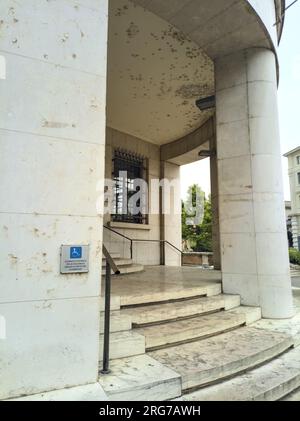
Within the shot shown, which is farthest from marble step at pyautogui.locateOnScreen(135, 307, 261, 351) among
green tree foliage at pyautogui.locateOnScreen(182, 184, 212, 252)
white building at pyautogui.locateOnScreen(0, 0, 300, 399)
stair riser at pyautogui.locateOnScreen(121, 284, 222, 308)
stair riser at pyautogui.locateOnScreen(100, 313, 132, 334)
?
green tree foliage at pyautogui.locateOnScreen(182, 184, 212, 252)

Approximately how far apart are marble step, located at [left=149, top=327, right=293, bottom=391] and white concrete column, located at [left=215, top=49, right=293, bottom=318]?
35.9 inches

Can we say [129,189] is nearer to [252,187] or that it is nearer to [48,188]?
[252,187]

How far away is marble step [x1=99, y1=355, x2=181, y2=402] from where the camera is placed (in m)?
1.91

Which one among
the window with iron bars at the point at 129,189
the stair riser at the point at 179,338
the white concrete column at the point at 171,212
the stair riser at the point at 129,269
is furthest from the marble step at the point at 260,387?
the white concrete column at the point at 171,212

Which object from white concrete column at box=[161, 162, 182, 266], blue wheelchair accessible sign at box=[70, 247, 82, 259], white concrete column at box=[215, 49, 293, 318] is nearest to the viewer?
blue wheelchair accessible sign at box=[70, 247, 82, 259]

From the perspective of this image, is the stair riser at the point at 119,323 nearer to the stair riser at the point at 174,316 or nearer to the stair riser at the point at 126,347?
the stair riser at the point at 174,316

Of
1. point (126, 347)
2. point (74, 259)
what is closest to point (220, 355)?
point (126, 347)

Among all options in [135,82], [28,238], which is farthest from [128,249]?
[28,238]

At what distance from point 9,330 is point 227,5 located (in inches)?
163

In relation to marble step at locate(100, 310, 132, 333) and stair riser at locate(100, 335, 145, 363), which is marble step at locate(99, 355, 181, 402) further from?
marble step at locate(100, 310, 132, 333)

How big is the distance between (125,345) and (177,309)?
854 mm

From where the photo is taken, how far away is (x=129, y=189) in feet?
25.8

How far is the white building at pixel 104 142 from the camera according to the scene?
196cm

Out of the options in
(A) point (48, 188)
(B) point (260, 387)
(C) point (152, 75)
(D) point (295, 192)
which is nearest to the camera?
(A) point (48, 188)
